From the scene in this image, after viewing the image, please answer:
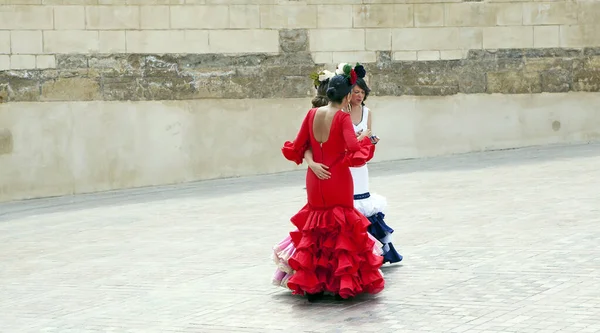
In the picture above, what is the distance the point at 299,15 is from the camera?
15.4 m

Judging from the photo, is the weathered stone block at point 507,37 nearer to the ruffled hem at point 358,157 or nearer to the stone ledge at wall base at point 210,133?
the stone ledge at wall base at point 210,133

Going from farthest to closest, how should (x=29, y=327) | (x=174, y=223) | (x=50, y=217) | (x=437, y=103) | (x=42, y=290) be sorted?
(x=437, y=103) → (x=50, y=217) → (x=174, y=223) → (x=42, y=290) → (x=29, y=327)

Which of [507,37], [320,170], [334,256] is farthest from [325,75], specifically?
[507,37]

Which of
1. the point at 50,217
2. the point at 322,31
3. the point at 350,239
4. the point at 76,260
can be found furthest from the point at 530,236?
the point at 322,31

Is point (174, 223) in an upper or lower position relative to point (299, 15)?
lower

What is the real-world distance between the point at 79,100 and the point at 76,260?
535 cm

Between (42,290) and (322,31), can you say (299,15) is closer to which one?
(322,31)

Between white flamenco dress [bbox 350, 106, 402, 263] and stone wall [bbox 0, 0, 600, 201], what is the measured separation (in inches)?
272

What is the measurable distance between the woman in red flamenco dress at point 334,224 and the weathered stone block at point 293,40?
762 cm

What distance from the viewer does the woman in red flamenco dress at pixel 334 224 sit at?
293 inches

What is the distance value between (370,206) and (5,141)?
7375mm

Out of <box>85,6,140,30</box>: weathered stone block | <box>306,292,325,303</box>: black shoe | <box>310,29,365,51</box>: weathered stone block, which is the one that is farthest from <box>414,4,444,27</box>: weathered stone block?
<box>306,292,325,303</box>: black shoe

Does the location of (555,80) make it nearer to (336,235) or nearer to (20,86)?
(20,86)

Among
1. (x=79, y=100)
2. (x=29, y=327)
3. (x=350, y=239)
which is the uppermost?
(x=79, y=100)
